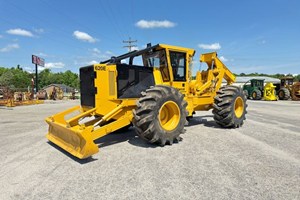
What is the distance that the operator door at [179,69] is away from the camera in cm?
745

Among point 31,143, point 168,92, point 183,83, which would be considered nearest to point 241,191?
point 168,92

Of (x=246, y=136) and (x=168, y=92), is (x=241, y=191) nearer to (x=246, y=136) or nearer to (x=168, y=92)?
(x=168, y=92)

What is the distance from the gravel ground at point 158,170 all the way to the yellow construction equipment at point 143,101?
0.43m

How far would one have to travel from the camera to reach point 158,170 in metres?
4.36

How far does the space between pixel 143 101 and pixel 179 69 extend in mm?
2521

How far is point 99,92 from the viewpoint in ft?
20.6

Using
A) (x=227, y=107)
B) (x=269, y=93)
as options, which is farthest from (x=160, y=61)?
(x=269, y=93)

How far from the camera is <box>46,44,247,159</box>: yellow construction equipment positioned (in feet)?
18.3

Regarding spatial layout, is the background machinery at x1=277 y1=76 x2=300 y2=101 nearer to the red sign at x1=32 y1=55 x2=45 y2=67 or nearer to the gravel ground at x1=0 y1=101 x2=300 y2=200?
the gravel ground at x1=0 y1=101 x2=300 y2=200

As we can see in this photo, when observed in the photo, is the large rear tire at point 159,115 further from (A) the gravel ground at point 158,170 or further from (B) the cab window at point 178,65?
(B) the cab window at point 178,65

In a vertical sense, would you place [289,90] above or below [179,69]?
below

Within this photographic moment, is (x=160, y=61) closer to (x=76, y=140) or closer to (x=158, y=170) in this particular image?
(x=76, y=140)

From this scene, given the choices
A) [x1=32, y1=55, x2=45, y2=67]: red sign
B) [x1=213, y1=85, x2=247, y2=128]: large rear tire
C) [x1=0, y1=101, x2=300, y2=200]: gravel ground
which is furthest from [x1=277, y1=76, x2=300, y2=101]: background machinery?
[x1=32, y1=55, x2=45, y2=67]: red sign

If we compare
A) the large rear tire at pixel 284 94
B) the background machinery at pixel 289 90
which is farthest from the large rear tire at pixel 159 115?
the large rear tire at pixel 284 94
